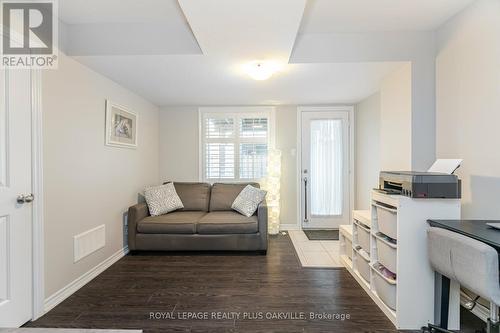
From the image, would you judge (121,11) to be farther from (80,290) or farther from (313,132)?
(313,132)

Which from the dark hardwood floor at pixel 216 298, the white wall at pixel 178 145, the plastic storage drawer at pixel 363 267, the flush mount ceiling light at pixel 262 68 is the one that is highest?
the flush mount ceiling light at pixel 262 68

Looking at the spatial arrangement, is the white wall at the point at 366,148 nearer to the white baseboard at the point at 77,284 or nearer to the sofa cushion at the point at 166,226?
the sofa cushion at the point at 166,226

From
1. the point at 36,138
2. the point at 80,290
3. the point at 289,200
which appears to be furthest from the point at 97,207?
the point at 289,200

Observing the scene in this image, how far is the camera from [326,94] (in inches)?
152

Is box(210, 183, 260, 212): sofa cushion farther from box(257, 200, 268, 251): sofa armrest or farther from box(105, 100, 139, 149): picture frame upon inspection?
box(105, 100, 139, 149): picture frame

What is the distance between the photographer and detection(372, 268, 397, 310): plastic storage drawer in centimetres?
195

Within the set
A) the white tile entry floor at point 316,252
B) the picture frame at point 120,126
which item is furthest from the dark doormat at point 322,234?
the picture frame at point 120,126

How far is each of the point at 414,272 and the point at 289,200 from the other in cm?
280

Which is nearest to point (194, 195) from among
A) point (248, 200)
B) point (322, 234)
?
point (248, 200)

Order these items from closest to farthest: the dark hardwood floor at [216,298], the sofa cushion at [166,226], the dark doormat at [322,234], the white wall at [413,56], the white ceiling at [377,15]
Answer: the dark hardwood floor at [216,298]
the white ceiling at [377,15]
the white wall at [413,56]
the sofa cushion at [166,226]
the dark doormat at [322,234]

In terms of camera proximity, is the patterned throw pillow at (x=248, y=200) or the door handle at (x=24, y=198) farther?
the patterned throw pillow at (x=248, y=200)

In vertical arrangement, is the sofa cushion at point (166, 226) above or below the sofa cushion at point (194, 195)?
below

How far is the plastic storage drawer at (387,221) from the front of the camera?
1.92 metres

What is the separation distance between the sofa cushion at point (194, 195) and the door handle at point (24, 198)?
223 centimetres
